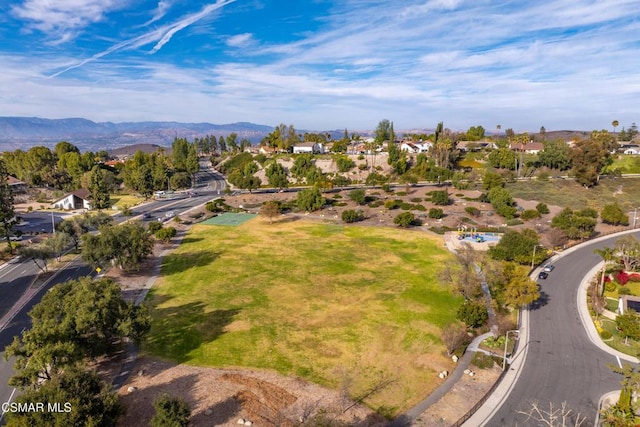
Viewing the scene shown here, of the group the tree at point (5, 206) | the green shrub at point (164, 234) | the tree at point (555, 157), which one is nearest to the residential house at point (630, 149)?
the tree at point (555, 157)

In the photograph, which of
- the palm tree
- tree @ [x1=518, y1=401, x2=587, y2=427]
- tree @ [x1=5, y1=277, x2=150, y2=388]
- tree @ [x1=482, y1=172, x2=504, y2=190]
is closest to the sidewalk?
tree @ [x1=518, y1=401, x2=587, y2=427]

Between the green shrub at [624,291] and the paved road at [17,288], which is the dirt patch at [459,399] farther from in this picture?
the paved road at [17,288]

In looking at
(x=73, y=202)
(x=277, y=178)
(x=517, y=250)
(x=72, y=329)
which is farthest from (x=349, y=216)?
(x=73, y=202)

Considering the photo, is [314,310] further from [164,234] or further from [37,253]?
[37,253]

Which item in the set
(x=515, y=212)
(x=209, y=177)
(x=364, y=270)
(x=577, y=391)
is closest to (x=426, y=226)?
(x=515, y=212)

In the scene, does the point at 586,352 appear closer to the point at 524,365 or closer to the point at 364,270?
the point at 524,365

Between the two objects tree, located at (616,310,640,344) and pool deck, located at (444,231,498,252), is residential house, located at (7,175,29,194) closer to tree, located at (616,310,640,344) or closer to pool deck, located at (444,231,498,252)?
pool deck, located at (444,231,498,252)
